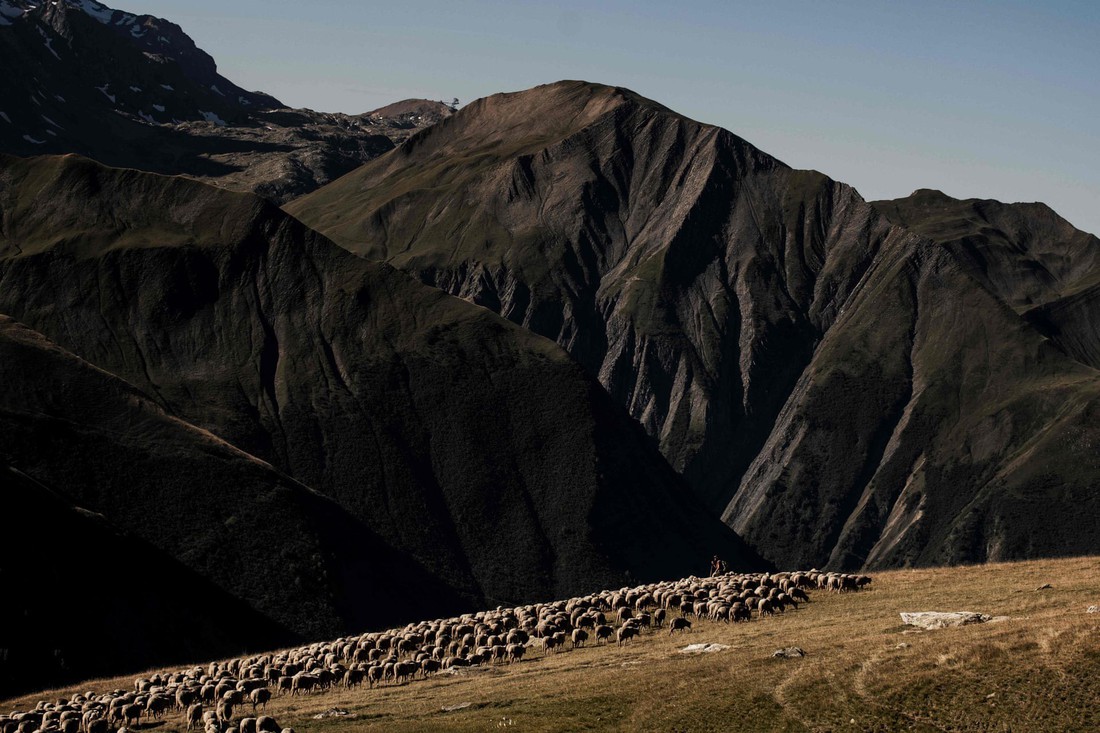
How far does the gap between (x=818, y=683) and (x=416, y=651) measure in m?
34.3

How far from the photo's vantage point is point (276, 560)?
176 meters

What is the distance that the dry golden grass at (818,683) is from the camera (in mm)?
54812

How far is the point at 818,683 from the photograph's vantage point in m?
58.8

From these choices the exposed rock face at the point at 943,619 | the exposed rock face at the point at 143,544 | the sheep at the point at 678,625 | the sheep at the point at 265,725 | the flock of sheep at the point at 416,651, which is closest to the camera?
the sheep at the point at 265,725

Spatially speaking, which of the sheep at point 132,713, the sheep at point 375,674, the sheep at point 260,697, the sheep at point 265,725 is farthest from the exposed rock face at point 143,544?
the sheep at point 265,725

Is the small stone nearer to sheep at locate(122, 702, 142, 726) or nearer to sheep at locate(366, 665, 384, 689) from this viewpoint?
sheep at locate(366, 665, 384, 689)

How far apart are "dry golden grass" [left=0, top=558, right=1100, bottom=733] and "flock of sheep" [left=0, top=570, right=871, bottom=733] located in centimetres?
209

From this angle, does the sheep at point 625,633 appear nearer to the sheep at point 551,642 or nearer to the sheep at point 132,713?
the sheep at point 551,642

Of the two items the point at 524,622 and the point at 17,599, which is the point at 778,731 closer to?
the point at 524,622

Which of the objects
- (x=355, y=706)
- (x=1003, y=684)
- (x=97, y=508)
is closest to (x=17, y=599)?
(x=97, y=508)

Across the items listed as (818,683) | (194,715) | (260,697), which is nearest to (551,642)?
(260,697)

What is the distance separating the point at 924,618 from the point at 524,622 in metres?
28.9

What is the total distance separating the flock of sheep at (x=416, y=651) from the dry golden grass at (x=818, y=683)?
209cm

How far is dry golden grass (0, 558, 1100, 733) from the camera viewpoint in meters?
54.8
